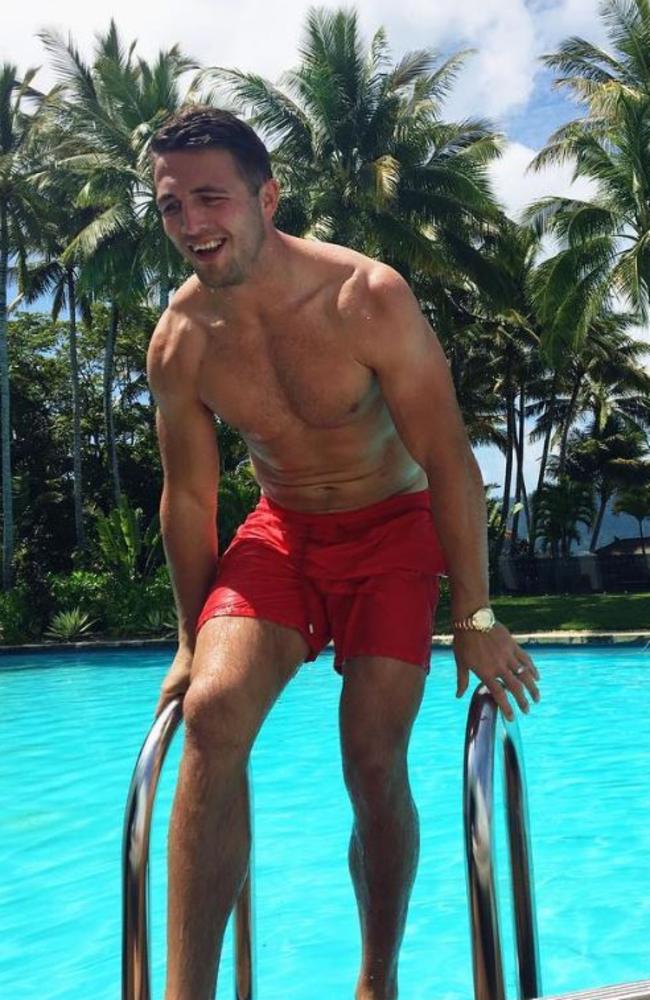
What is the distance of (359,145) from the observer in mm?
21094

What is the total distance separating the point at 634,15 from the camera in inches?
791

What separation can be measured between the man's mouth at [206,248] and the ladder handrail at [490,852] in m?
1.03

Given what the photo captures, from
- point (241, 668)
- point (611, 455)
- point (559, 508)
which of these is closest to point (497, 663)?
point (241, 668)

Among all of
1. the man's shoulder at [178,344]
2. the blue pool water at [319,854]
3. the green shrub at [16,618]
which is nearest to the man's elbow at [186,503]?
the man's shoulder at [178,344]

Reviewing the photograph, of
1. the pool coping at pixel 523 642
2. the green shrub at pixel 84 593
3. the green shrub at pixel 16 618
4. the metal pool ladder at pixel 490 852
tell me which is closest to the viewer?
the metal pool ladder at pixel 490 852

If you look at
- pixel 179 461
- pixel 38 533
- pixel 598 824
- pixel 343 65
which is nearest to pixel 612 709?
pixel 598 824

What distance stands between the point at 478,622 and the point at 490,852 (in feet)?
2.04

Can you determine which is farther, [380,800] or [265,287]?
[265,287]

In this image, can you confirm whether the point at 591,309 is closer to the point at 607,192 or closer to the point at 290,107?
the point at 607,192

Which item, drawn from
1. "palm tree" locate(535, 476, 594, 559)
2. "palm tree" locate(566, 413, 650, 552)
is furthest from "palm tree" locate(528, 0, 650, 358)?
"palm tree" locate(566, 413, 650, 552)

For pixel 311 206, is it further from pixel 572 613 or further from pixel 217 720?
pixel 217 720

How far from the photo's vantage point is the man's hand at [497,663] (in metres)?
1.94

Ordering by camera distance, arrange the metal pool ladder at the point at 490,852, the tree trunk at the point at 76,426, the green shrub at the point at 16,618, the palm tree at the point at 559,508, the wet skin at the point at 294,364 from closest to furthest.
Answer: the metal pool ladder at the point at 490,852, the wet skin at the point at 294,364, the green shrub at the point at 16,618, the tree trunk at the point at 76,426, the palm tree at the point at 559,508

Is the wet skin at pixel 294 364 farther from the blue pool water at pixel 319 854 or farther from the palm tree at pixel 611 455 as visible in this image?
the palm tree at pixel 611 455
